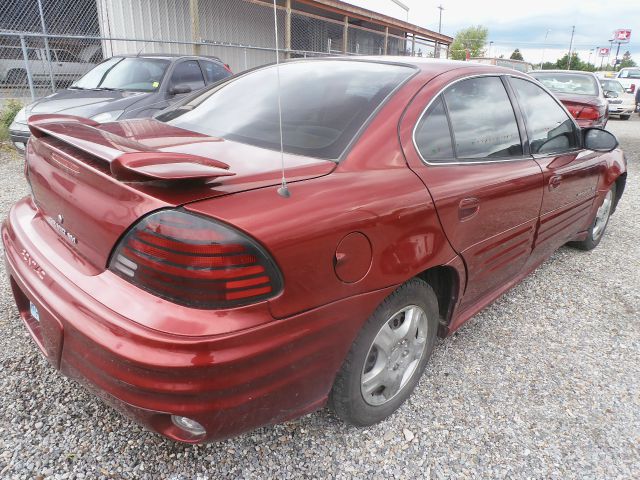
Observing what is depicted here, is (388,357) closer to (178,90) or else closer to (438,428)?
(438,428)

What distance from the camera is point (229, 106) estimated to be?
230cm

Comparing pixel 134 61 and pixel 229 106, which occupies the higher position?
pixel 134 61

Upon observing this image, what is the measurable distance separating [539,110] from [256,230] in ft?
7.71

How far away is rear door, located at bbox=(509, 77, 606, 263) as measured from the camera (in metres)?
2.81

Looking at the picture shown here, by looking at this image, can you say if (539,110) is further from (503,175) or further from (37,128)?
(37,128)

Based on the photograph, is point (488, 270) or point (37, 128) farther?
point (488, 270)

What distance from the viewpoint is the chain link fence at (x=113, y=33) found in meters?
8.83

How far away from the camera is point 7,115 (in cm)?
784

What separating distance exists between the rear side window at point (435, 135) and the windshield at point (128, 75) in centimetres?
535

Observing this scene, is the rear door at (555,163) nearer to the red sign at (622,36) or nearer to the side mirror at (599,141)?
the side mirror at (599,141)

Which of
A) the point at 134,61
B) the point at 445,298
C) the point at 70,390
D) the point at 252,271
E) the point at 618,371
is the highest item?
the point at 134,61

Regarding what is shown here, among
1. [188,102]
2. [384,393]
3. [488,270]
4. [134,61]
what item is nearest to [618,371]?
[488,270]

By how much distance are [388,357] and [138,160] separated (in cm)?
126

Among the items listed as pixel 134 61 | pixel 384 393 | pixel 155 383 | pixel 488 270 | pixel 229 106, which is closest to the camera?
pixel 155 383
